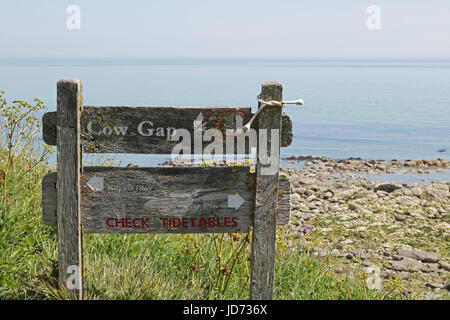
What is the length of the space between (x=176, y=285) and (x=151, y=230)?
0.95 metres

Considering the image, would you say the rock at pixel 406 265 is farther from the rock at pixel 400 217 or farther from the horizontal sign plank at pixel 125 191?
the horizontal sign plank at pixel 125 191

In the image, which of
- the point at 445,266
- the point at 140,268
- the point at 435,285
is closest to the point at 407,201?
the point at 445,266

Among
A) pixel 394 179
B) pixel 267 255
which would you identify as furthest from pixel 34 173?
pixel 394 179

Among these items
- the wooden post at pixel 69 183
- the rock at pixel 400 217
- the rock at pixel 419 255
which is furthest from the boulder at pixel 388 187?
the wooden post at pixel 69 183

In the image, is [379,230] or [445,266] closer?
[445,266]

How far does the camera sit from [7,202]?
5656mm

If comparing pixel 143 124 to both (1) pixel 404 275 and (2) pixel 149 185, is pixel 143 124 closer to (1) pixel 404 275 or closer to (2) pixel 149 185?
(2) pixel 149 185

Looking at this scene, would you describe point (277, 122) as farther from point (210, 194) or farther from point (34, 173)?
point (34, 173)

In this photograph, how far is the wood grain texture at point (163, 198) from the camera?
13.3 feet

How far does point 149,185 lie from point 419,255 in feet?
18.9

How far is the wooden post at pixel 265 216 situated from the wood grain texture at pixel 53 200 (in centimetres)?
7

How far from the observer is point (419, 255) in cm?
819

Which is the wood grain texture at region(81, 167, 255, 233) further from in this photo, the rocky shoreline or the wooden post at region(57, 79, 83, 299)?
the rocky shoreline

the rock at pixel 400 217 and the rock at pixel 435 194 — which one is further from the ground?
the rock at pixel 435 194
